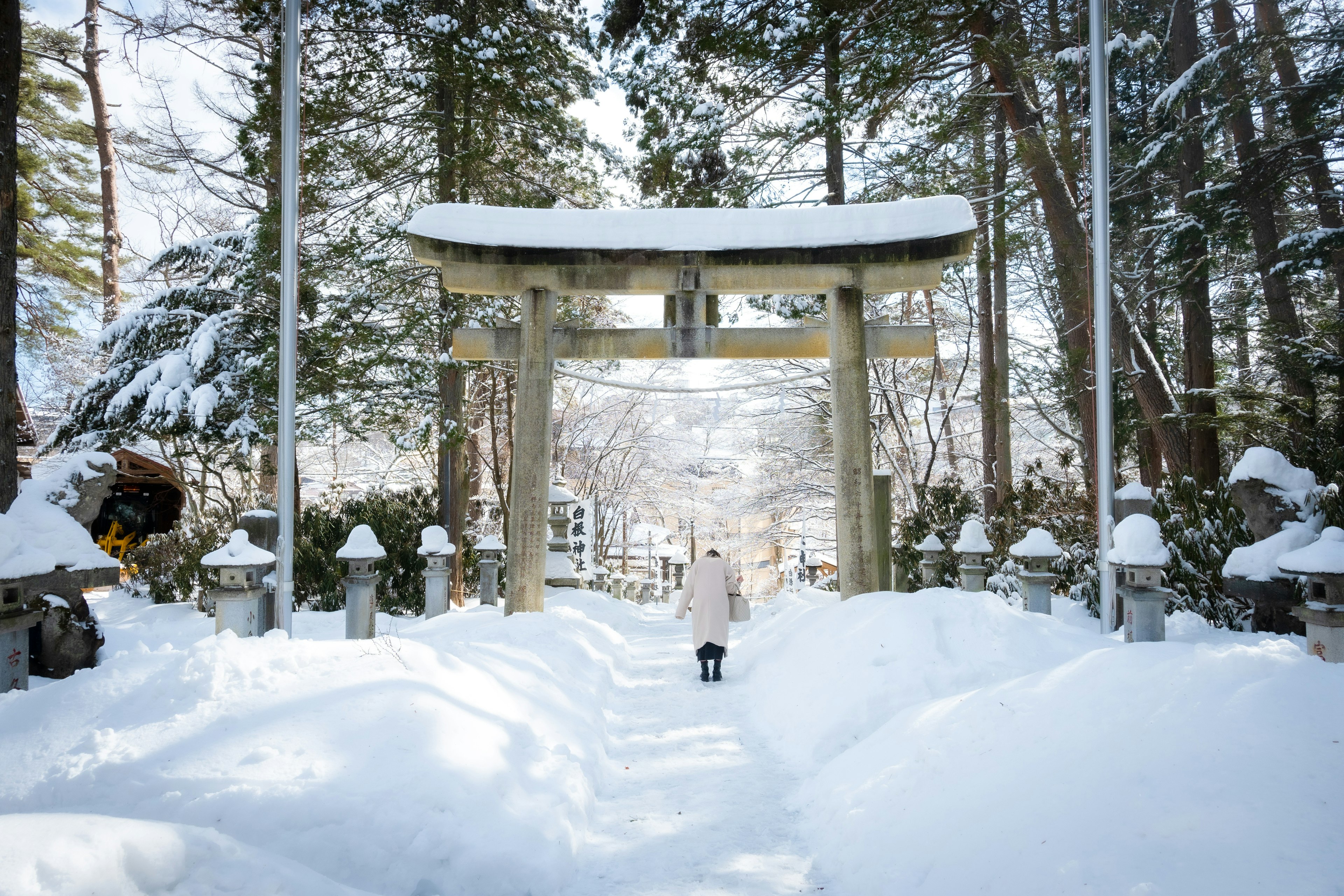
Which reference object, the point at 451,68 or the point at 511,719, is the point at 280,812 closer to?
the point at 511,719

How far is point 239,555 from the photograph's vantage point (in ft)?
19.2

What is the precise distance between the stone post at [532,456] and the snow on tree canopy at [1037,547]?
488 centimetres

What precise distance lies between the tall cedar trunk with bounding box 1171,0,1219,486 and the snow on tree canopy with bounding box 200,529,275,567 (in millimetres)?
9212

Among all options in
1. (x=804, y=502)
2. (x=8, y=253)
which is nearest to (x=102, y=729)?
(x=8, y=253)

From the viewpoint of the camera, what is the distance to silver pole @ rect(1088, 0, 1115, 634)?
5840 mm

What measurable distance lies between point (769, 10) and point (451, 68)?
486 centimetres

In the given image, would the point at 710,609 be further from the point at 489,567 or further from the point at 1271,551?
the point at 489,567

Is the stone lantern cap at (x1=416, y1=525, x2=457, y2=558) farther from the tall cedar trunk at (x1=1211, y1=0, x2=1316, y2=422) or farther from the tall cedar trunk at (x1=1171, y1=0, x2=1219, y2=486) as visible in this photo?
the tall cedar trunk at (x1=1211, y1=0, x2=1316, y2=422)

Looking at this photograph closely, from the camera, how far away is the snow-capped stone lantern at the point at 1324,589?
394 centimetres

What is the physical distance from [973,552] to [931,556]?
5.63 ft

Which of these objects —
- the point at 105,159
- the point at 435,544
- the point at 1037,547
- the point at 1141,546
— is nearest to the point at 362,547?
the point at 435,544

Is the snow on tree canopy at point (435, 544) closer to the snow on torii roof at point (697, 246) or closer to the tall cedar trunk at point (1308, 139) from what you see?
the snow on torii roof at point (697, 246)

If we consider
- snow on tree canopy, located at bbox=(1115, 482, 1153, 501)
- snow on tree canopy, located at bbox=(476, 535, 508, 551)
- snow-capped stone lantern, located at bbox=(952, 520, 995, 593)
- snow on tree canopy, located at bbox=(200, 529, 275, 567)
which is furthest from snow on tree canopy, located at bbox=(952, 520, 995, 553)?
snow on tree canopy, located at bbox=(200, 529, 275, 567)

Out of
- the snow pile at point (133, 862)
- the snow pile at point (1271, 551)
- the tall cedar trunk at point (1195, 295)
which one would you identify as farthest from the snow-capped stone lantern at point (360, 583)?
the tall cedar trunk at point (1195, 295)
